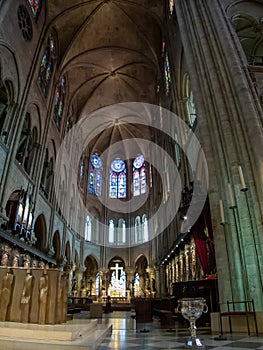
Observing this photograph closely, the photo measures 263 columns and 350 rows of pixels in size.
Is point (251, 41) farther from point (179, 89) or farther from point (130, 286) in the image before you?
point (130, 286)

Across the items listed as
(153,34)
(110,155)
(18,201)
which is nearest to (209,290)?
(18,201)

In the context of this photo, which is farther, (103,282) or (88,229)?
(88,229)

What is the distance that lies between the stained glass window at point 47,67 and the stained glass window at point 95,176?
47.6 feet

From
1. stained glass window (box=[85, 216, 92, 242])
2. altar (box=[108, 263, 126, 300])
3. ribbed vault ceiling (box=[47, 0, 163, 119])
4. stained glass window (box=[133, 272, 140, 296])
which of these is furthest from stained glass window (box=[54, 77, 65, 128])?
stained glass window (box=[133, 272, 140, 296])

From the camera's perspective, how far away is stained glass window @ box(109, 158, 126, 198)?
109 feet

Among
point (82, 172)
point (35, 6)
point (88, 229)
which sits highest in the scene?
point (35, 6)

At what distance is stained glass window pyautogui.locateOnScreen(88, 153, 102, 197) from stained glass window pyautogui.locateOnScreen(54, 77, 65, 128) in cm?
1084

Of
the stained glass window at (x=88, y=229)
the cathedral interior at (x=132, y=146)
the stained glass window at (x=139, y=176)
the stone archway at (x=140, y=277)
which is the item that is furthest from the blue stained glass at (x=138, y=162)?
the stone archway at (x=140, y=277)

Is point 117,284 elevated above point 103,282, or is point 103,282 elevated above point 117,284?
point 103,282

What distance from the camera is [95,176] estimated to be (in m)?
32.8

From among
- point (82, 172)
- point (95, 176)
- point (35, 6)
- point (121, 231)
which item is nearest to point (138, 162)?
point (95, 176)

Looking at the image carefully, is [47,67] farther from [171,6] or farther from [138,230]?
[138,230]

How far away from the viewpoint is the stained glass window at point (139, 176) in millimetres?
32188

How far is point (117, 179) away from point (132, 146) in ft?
14.9
